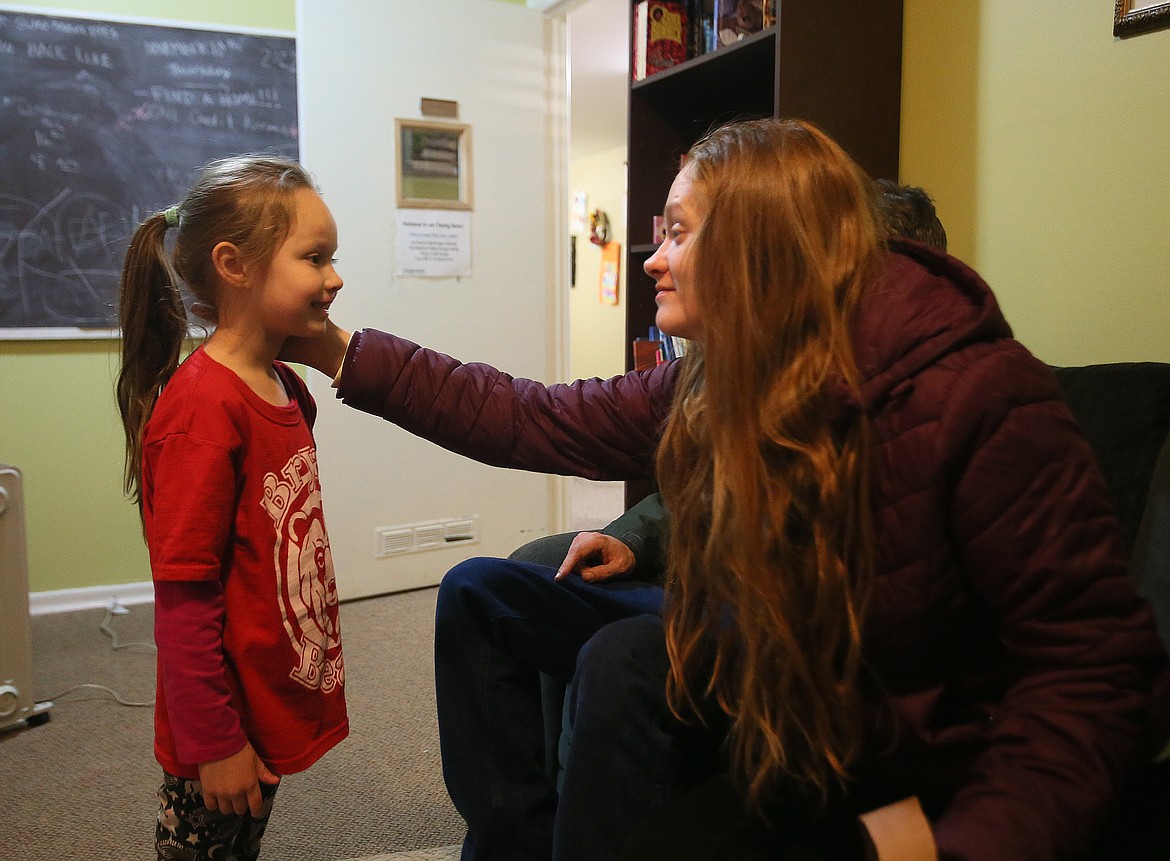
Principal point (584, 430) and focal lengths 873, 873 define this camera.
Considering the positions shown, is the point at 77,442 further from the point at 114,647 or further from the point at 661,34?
the point at 661,34

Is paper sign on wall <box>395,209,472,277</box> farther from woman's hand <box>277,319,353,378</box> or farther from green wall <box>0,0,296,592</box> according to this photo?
woman's hand <box>277,319,353,378</box>

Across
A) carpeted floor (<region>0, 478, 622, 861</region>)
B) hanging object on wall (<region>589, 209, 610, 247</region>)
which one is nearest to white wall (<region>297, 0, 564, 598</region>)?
carpeted floor (<region>0, 478, 622, 861</region>)

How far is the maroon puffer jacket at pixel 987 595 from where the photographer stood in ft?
2.23

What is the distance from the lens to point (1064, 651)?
0.70m

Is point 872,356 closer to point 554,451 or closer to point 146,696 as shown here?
point 554,451

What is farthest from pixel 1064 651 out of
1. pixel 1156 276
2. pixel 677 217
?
pixel 1156 276

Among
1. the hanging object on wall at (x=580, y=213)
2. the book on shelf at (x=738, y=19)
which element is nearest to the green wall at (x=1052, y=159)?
the book on shelf at (x=738, y=19)

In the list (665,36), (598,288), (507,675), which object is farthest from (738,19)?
(598,288)

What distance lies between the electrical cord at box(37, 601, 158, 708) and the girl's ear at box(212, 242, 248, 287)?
108 centimetres

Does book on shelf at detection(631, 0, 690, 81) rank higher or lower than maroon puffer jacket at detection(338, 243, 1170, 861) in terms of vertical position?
higher

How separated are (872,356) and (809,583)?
0.21 meters

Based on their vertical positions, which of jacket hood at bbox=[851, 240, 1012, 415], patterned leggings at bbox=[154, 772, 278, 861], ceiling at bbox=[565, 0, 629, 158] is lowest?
patterned leggings at bbox=[154, 772, 278, 861]

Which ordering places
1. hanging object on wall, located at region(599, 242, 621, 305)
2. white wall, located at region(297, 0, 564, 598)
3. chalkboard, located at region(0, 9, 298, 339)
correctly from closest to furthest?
chalkboard, located at region(0, 9, 298, 339) < white wall, located at region(297, 0, 564, 598) < hanging object on wall, located at region(599, 242, 621, 305)

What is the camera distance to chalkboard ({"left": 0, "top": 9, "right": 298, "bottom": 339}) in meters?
2.58
